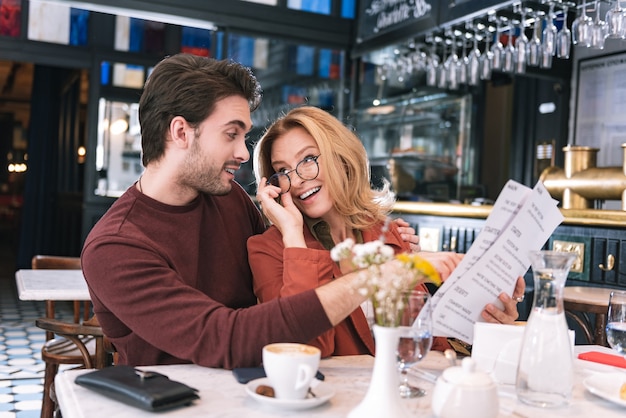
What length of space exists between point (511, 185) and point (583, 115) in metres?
5.19

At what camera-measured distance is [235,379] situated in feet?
4.72

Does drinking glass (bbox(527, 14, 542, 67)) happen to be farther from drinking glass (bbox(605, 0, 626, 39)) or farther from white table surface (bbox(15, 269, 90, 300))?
white table surface (bbox(15, 269, 90, 300))

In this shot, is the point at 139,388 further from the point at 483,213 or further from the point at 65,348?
the point at 483,213

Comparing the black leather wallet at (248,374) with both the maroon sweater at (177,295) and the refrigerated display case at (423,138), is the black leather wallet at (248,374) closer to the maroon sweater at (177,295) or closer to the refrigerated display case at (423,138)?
the maroon sweater at (177,295)

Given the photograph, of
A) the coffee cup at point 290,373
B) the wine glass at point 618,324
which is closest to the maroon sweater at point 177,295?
the coffee cup at point 290,373

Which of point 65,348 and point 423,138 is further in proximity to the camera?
point 423,138

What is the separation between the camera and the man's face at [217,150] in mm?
1866

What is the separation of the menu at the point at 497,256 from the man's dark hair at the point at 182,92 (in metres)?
0.78

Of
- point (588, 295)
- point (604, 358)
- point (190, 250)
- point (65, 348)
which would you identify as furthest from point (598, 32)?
point (65, 348)

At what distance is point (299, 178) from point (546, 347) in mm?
1010

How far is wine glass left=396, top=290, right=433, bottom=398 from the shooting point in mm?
1289

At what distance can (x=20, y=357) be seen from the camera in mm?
5262

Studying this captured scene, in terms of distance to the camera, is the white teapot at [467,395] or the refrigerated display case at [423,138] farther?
the refrigerated display case at [423,138]

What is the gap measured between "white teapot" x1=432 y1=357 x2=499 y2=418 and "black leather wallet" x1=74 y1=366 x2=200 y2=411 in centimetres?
44
